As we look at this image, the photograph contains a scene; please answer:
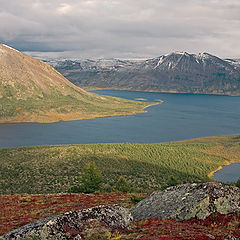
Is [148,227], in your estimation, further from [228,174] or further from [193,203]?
[228,174]

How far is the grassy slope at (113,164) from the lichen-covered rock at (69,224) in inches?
2168

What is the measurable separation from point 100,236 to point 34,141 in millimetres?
160366

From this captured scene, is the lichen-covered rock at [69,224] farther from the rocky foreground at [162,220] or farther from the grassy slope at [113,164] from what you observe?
the grassy slope at [113,164]

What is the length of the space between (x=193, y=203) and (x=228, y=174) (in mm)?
93435

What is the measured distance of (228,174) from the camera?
11644cm

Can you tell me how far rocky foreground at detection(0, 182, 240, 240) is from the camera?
2338 cm

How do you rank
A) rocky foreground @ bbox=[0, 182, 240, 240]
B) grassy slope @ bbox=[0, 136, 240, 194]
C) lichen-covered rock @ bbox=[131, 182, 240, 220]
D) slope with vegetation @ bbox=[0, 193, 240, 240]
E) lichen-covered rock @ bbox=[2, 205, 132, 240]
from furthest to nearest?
grassy slope @ bbox=[0, 136, 240, 194], lichen-covered rock @ bbox=[131, 182, 240, 220], rocky foreground @ bbox=[0, 182, 240, 240], slope with vegetation @ bbox=[0, 193, 240, 240], lichen-covered rock @ bbox=[2, 205, 132, 240]

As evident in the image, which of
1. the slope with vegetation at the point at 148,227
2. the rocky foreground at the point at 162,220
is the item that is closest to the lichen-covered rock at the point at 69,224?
the rocky foreground at the point at 162,220

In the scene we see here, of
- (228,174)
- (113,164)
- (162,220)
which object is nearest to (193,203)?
(162,220)

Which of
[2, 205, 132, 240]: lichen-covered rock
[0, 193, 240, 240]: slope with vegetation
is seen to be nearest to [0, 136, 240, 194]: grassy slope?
[0, 193, 240, 240]: slope with vegetation

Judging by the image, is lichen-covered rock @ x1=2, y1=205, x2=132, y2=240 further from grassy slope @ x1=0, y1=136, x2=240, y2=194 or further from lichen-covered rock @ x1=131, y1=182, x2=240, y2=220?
grassy slope @ x1=0, y1=136, x2=240, y2=194

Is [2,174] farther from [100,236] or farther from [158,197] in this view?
[100,236]

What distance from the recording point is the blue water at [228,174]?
360 ft

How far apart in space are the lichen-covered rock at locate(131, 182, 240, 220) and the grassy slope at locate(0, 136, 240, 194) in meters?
48.2
